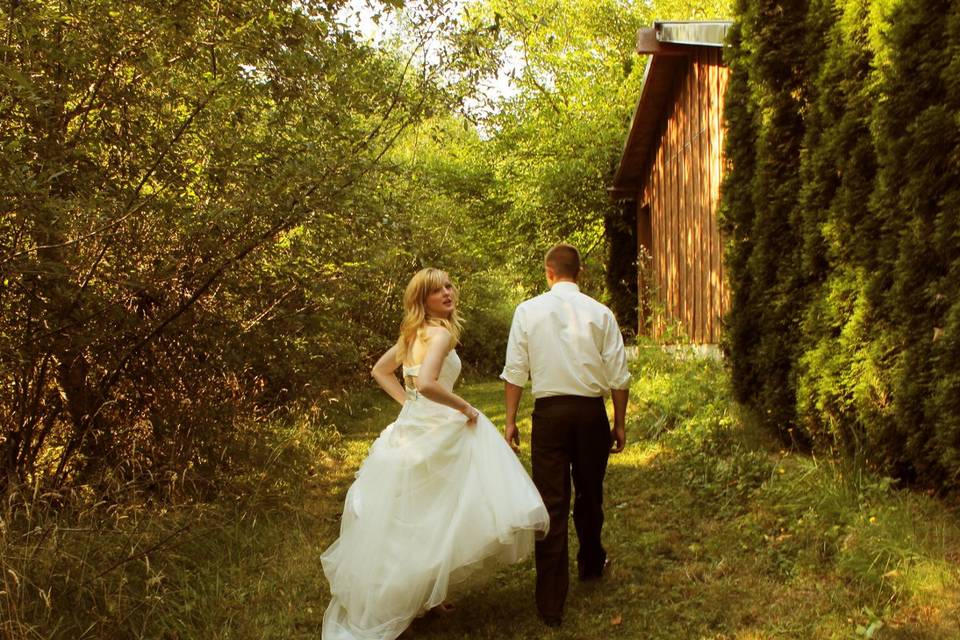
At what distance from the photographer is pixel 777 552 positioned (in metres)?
5.20

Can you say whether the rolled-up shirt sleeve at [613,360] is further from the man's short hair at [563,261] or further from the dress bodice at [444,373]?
the dress bodice at [444,373]

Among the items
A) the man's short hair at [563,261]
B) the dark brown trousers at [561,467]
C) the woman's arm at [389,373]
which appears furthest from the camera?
the man's short hair at [563,261]

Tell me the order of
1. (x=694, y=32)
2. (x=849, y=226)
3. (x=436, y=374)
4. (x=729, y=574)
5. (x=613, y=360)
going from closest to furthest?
1. (x=436, y=374)
2. (x=613, y=360)
3. (x=729, y=574)
4. (x=849, y=226)
5. (x=694, y=32)

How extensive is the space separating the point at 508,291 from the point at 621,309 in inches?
342

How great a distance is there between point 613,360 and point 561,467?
0.72 m

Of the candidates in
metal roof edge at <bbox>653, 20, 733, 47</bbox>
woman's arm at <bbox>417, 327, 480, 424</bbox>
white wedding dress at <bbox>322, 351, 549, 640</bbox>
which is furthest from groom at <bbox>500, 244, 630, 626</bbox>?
metal roof edge at <bbox>653, 20, 733, 47</bbox>

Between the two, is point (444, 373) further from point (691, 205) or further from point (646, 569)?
→ point (691, 205)

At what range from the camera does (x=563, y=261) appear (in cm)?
501

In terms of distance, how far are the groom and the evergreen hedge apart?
5.87ft

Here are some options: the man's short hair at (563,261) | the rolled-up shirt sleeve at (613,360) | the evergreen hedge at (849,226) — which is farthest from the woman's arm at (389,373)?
the evergreen hedge at (849,226)

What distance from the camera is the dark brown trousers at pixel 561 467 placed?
4625 mm

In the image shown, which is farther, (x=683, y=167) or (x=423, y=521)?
(x=683, y=167)

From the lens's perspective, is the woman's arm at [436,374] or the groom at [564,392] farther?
the groom at [564,392]

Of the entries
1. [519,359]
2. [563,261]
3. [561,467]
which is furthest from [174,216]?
[561,467]
